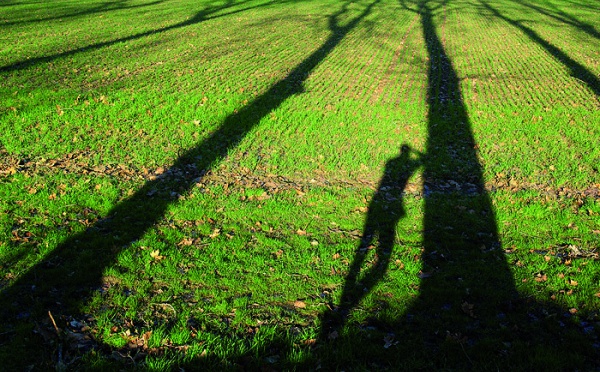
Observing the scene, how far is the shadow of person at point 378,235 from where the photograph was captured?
17.6 feet

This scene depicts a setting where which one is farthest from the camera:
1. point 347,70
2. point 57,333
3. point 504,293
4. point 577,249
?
point 347,70

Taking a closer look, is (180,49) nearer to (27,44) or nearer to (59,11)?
(27,44)

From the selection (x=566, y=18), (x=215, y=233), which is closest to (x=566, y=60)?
(x=566, y=18)

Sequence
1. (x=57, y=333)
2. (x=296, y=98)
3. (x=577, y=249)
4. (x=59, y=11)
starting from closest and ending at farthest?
(x=57, y=333) → (x=577, y=249) → (x=296, y=98) → (x=59, y=11)

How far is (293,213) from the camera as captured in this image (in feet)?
24.5

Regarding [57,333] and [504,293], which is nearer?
[57,333]

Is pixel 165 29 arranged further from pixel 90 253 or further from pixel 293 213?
pixel 90 253

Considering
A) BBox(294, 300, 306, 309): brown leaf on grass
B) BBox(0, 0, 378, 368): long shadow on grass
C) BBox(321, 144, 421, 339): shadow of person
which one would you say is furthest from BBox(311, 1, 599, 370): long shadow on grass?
BBox(0, 0, 378, 368): long shadow on grass

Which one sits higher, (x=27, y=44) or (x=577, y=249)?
(x=27, y=44)

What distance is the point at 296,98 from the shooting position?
41.8 feet

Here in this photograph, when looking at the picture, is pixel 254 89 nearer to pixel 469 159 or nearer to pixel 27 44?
pixel 469 159

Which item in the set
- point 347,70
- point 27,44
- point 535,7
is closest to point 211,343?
point 347,70

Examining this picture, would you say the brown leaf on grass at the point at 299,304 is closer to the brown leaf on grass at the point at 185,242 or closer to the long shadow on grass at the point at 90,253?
the brown leaf on grass at the point at 185,242

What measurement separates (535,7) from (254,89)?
3064 cm
